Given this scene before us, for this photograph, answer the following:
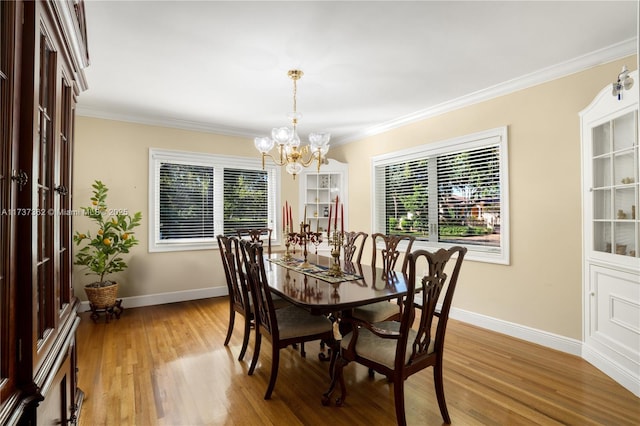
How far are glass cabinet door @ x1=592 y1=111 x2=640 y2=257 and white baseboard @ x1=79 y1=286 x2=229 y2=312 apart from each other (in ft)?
15.5

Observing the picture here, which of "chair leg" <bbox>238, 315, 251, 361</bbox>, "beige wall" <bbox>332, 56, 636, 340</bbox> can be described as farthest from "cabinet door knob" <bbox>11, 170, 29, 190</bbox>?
"beige wall" <bbox>332, 56, 636, 340</bbox>

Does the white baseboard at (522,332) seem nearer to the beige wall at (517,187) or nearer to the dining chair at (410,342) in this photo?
the beige wall at (517,187)

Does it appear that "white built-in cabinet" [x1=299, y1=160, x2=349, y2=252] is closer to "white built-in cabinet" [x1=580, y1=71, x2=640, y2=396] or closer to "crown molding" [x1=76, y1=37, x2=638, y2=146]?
"crown molding" [x1=76, y1=37, x2=638, y2=146]

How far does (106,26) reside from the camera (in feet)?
7.72

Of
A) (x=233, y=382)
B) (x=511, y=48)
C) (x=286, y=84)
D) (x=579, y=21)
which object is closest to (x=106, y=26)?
(x=286, y=84)

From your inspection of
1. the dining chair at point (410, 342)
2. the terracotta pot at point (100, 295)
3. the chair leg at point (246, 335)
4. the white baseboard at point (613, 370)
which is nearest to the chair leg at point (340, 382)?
the dining chair at point (410, 342)

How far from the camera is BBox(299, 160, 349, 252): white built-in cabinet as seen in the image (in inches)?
222

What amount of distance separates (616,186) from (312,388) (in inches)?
112

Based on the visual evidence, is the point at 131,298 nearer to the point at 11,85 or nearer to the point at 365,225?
the point at 365,225

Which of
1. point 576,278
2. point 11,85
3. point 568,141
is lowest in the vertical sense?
point 576,278

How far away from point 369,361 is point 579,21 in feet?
9.24

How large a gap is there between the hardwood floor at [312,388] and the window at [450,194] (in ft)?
3.84

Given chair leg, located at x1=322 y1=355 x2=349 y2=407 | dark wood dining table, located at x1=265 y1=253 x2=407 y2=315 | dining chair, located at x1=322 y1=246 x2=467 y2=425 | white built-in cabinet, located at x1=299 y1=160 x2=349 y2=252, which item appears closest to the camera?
dining chair, located at x1=322 y1=246 x2=467 y2=425

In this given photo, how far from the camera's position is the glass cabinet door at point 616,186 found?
2410 mm
